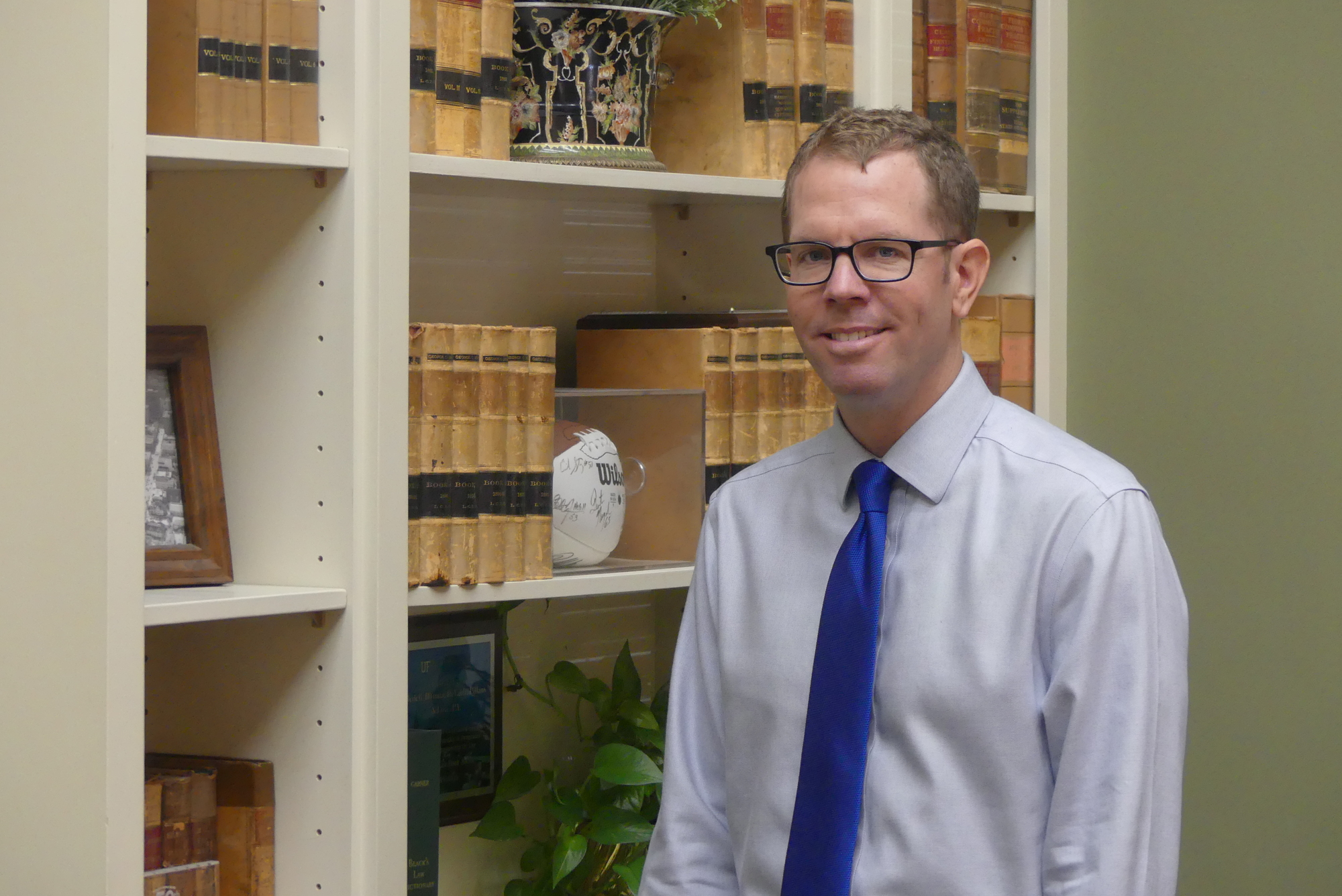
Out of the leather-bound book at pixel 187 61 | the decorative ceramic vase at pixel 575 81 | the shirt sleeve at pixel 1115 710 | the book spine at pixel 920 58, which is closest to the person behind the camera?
the shirt sleeve at pixel 1115 710

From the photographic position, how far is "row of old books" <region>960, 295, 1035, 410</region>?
2.04 meters

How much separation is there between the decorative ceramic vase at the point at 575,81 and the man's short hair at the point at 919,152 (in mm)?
464

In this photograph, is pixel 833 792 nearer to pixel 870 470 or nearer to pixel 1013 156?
pixel 870 470

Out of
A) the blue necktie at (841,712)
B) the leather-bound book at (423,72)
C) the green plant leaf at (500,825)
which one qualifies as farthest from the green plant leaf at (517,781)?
the leather-bound book at (423,72)

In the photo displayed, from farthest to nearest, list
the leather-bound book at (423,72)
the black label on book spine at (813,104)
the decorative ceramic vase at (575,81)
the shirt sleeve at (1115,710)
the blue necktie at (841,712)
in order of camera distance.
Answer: the black label on book spine at (813,104)
the decorative ceramic vase at (575,81)
the leather-bound book at (423,72)
the blue necktie at (841,712)
the shirt sleeve at (1115,710)

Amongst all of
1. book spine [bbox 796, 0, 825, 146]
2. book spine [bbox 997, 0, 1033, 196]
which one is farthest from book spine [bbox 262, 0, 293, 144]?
book spine [bbox 997, 0, 1033, 196]

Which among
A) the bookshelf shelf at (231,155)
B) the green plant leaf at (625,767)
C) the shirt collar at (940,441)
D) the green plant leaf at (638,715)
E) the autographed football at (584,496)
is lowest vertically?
the green plant leaf at (625,767)

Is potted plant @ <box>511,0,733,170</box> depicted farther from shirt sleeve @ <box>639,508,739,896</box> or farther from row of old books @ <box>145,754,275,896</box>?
row of old books @ <box>145,754,275,896</box>

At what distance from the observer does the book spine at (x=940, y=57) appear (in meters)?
2.00

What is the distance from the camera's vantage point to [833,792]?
1.19m

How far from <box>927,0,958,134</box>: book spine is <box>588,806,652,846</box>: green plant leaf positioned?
41.6 inches

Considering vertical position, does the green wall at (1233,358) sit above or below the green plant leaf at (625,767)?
above

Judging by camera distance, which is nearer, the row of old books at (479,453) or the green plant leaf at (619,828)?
the row of old books at (479,453)

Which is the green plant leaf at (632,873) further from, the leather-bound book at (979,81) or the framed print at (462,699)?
the leather-bound book at (979,81)
